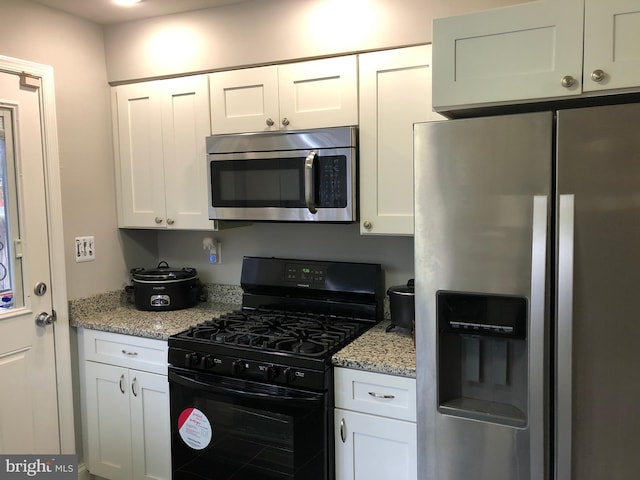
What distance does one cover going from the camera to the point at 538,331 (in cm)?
150

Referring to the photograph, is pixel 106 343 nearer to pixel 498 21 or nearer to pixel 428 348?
pixel 428 348

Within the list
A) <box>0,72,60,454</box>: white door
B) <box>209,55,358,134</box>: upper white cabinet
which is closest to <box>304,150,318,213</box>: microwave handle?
<box>209,55,358,134</box>: upper white cabinet

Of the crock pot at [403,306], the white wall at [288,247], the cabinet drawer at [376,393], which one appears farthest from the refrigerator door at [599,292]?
the white wall at [288,247]

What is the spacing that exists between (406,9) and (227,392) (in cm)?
174

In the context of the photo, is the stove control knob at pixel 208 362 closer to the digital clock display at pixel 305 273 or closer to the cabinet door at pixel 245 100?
the digital clock display at pixel 305 273

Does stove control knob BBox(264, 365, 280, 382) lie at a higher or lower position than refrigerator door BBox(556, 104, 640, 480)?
lower

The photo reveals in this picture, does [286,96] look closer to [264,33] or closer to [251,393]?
[264,33]

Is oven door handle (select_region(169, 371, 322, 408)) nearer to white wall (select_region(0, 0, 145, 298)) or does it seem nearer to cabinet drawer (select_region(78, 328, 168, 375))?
cabinet drawer (select_region(78, 328, 168, 375))

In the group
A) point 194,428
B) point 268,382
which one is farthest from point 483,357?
point 194,428

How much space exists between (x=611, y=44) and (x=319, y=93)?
119 cm

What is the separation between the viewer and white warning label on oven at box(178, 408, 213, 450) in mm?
2301

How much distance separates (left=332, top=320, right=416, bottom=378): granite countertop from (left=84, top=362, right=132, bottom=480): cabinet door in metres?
1.17

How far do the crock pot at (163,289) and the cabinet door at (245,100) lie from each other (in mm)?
832

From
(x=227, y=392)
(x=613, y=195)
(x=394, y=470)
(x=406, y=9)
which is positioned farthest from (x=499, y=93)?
(x=227, y=392)
